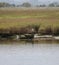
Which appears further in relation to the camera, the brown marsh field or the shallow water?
the brown marsh field

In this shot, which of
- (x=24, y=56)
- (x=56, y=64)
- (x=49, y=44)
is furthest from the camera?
(x=49, y=44)

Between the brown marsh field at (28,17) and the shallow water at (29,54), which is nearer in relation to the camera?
the shallow water at (29,54)

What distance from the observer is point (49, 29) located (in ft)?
17.8

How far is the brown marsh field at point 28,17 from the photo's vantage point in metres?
5.44

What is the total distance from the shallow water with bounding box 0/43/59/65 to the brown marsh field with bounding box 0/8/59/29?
40 centimetres

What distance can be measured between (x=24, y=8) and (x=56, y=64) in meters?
1.40

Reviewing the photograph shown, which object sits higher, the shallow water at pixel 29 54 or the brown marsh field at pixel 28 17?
the brown marsh field at pixel 28 17

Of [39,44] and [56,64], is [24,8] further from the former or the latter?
[56,64]

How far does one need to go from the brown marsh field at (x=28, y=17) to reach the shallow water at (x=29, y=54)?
0.40 m

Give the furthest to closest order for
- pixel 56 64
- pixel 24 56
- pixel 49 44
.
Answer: pixel 49 44 < pixel 24 56 < pixel 56 64

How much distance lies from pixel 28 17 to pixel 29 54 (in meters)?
0.76

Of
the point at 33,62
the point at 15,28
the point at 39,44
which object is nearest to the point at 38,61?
the point at 33,62

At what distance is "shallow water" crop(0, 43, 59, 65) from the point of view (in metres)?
4.72

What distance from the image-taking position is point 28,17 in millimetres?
5457
